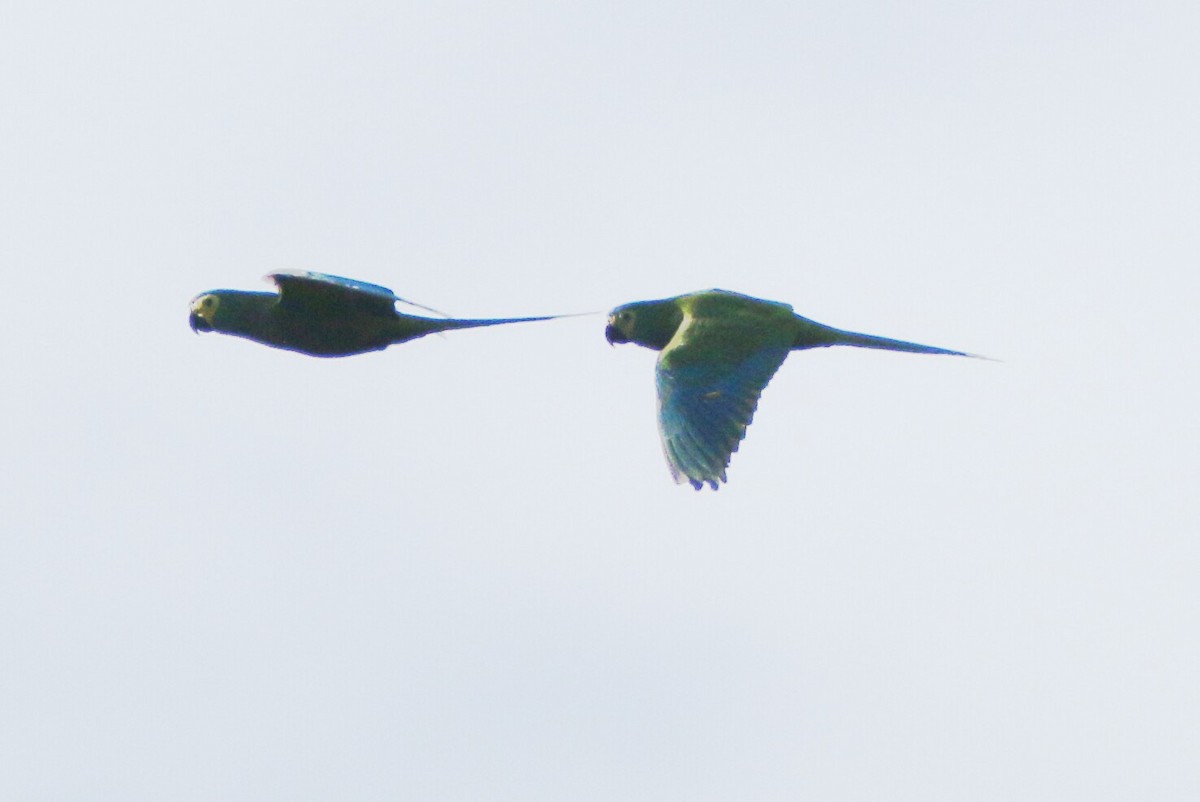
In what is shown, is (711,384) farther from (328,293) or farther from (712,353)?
(328,293)

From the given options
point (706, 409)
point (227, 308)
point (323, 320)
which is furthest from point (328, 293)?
point (706, 409)

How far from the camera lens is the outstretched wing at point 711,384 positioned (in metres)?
17.4

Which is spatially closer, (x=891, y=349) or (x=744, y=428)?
(x=744, y=428)

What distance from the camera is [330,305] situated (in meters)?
17.6

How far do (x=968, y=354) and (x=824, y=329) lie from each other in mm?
1147

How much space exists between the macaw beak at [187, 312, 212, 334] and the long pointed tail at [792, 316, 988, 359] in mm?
4620

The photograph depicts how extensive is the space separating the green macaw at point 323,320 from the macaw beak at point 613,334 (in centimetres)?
217

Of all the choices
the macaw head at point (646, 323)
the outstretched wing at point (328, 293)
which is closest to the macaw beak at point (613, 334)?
the macaw head at point (646, 323)

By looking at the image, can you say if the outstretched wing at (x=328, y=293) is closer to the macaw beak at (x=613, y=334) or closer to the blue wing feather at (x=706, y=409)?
the blue wing feather at (x=706, y=409)

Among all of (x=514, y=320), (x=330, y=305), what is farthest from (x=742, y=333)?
(x=330, y=305)

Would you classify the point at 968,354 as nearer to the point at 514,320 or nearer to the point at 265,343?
the point at 514,320

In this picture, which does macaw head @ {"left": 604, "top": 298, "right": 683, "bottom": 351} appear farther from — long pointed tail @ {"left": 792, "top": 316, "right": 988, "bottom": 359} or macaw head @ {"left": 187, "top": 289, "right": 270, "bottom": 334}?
macaw head @ {"left": 187, "top": 289, "right": 270, "bottom": 334}

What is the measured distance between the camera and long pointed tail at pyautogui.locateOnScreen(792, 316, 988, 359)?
1880 centimetres

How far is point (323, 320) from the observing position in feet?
58.1
